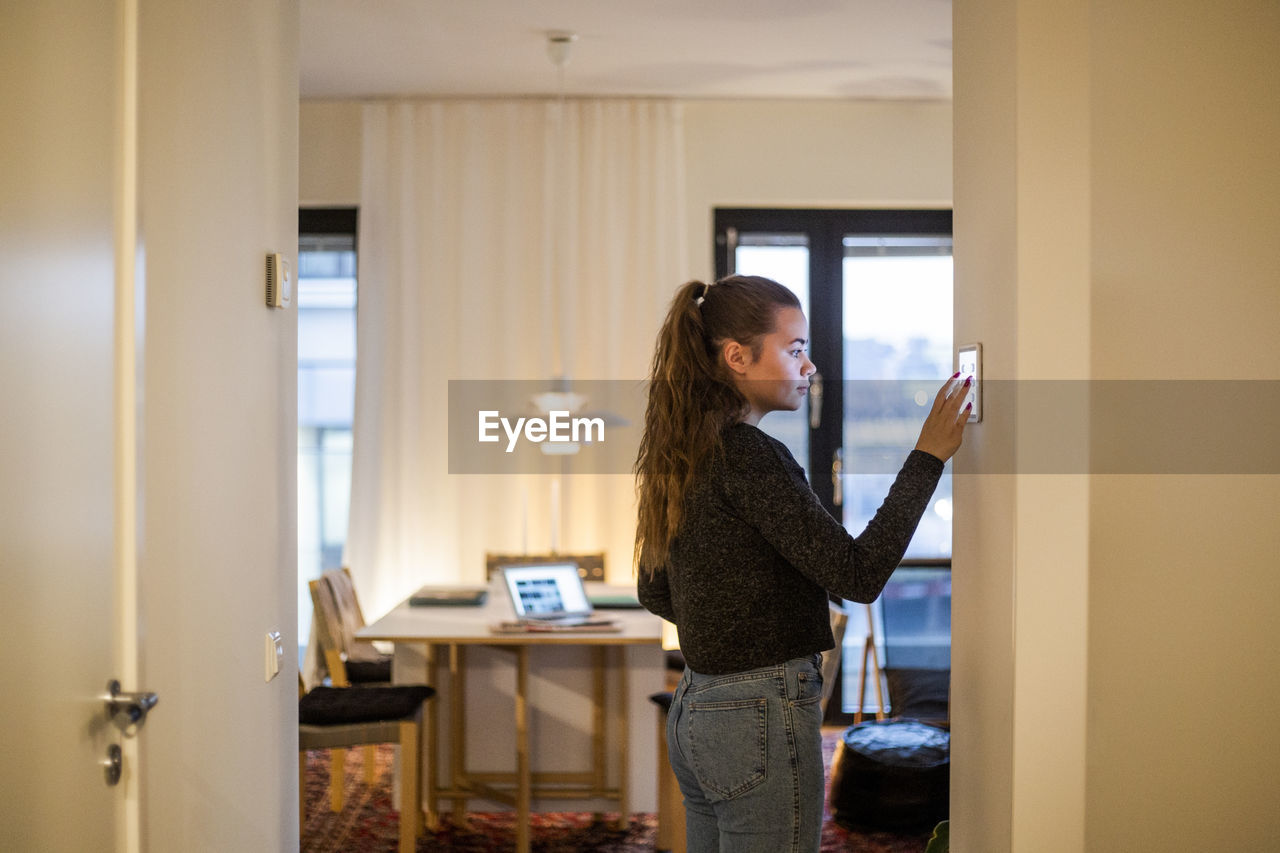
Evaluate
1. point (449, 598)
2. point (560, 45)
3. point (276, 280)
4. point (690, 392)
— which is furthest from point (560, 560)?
point (690, 392)

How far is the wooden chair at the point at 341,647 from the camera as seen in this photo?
156 inches

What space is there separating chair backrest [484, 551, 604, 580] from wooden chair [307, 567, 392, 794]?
24.2 inches

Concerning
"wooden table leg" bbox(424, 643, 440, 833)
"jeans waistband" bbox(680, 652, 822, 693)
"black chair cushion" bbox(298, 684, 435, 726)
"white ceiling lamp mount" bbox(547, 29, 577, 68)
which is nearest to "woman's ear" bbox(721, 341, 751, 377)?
"jeans waistband" bbox(680, 652, 822, 693)

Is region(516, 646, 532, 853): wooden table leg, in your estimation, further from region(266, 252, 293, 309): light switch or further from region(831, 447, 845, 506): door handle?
region(831, 447, 845, 506): door handle

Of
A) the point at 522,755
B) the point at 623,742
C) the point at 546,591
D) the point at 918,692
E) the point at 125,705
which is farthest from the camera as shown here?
the point at 918,692

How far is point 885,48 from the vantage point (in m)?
4.30

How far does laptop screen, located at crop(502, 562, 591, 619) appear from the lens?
12.0ft

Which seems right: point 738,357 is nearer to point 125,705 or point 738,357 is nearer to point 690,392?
point 690,392

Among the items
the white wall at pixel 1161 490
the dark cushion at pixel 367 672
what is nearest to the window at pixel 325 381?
the dark cushion at pixel 367 672

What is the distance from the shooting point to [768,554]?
162 cm

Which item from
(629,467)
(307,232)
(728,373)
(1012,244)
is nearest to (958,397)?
(1012,244)

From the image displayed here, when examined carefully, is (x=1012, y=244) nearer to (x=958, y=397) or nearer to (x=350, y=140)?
(x=958, y=397)

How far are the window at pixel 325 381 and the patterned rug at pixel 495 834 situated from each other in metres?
1.43

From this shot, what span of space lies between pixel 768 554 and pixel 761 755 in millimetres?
301
